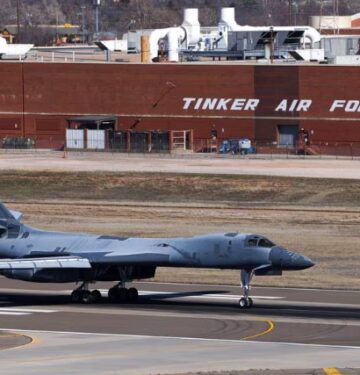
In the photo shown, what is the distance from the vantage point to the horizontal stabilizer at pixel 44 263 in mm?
47375

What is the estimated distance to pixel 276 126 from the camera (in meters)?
122

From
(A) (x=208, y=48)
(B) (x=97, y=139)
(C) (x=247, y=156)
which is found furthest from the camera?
(A) (x=208, y=48)

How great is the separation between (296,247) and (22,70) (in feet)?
221

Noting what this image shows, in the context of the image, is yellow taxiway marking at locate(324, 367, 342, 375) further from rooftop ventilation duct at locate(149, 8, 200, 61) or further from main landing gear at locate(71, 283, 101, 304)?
rooftop ventilation duct at locate(149, 8, 200, 61)

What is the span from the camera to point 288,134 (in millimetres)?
121812

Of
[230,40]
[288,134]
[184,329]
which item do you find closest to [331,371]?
[184,329]

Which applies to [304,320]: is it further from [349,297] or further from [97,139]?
[97,139]

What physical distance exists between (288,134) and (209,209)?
1579 inches

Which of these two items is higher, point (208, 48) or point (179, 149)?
point (208, 48)

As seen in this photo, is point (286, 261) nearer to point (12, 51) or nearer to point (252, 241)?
point (252, 241)

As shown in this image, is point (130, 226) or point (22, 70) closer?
point (130, 226)

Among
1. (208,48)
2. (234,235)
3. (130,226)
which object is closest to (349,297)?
(234,235)

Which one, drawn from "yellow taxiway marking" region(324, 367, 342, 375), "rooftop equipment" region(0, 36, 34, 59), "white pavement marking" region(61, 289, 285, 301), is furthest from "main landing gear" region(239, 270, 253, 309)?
"rooftop equipment" region(0, 36, 34, 59)

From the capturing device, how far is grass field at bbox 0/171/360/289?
197ft
